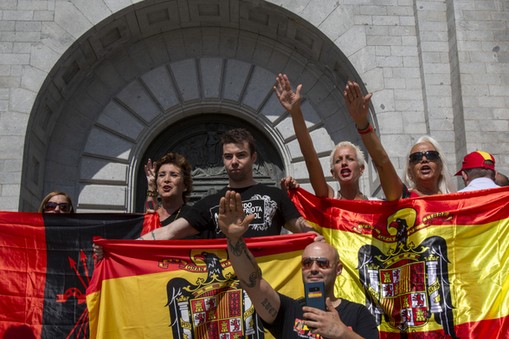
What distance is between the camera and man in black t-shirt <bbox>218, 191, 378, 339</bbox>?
3.96 meters

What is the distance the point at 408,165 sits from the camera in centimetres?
625

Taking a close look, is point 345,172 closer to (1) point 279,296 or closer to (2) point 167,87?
(1) point 279,296

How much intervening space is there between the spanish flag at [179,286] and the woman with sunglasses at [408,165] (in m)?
0.89

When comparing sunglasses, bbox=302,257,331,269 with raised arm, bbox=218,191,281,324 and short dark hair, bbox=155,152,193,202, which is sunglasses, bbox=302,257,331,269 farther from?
short dark hair, bbox=155,152,193,202

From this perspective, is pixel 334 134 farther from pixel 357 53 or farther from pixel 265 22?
pixel 265 22

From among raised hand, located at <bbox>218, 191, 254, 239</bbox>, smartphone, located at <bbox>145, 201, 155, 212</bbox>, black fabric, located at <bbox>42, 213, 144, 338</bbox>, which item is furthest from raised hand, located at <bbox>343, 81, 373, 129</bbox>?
smartphone, located at <bbox>145, 201, 155, 212</bbox>

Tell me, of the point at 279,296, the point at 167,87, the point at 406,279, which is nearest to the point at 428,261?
the point at 406,279

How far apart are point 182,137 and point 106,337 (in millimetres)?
7472

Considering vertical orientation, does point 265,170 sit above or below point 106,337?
above

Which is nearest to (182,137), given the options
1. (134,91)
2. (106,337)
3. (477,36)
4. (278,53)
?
(134,91)

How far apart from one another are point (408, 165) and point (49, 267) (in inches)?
148

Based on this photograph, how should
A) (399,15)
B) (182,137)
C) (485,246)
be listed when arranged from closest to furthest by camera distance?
1. (485,246)
2. (399,15)
3. (182,137)

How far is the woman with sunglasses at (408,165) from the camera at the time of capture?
5430 mm

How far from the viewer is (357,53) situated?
11.4 metres
